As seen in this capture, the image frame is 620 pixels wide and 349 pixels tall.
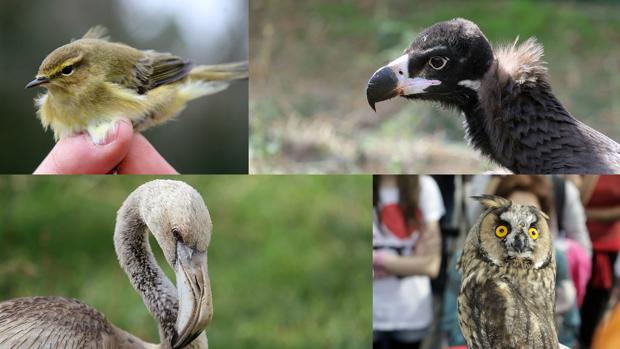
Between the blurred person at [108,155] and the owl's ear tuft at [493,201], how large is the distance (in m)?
0.83

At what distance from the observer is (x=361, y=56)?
5.76m

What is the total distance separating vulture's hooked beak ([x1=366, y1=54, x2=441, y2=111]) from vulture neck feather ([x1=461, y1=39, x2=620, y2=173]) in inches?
4.8

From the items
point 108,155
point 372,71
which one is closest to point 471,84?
point 108,155

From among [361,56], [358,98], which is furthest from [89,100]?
[361,56]

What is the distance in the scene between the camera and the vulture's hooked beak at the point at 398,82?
2016mm

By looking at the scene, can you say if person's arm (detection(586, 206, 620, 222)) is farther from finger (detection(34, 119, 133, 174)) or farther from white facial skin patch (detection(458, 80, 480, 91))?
finger (detection(34, 119, 133, 174))

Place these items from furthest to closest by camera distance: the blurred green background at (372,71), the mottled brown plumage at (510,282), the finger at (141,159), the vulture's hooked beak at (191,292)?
the blurred green background at (372,71) < the finger at (141,159) < the mottled brown plumage at (510,282) < the vulture's hooked beak at (191,292)

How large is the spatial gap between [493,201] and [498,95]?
0.29m

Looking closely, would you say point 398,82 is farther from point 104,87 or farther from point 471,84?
point 104,87

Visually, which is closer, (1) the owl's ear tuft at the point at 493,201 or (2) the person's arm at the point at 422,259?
(1) the owl's ear tuft at the point at 493,201

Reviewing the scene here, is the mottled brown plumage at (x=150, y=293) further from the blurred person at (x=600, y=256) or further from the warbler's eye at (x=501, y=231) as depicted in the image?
the blurred person at (x=600, y=256)

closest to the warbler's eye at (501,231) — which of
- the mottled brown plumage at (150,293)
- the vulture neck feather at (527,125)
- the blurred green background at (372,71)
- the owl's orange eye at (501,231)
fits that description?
the owl's orange eye at (501,231)

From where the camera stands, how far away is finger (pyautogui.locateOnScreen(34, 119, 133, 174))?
2104mm

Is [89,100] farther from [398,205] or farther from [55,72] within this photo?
[398,205]
